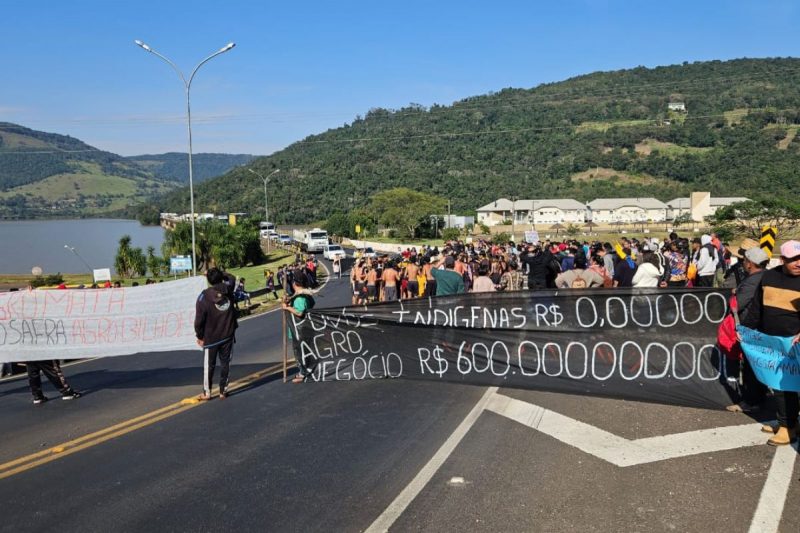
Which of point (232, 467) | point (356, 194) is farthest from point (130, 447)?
point (356, 194)

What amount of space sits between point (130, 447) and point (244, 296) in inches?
693

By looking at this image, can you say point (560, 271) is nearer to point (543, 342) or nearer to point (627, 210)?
point (543, 342)

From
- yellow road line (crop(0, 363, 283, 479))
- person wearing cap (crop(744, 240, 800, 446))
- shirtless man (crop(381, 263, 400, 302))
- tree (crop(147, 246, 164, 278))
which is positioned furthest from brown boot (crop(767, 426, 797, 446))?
tree (crop(147, 246, 164, 278))

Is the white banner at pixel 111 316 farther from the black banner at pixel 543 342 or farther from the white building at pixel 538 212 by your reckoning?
the white building at pixel 538 212

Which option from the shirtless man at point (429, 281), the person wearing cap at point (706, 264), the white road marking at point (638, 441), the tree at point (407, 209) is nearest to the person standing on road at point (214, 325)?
the white road marking at point (638, 441)

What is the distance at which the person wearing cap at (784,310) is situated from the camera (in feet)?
19.8

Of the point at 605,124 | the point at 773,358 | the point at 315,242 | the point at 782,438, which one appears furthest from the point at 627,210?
the point at 782,438

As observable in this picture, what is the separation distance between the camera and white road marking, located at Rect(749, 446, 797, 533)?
15.3ft

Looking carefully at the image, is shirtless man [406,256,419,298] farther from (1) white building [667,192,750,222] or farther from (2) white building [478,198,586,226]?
(2) white building [478,198,586,226]

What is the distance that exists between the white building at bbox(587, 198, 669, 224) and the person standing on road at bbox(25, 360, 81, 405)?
11498 centimetres

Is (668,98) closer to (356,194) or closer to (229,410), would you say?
(356,194)

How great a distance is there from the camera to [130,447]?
6.85 m

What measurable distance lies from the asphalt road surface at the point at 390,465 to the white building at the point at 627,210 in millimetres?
114933

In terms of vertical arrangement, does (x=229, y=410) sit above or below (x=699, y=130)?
below
